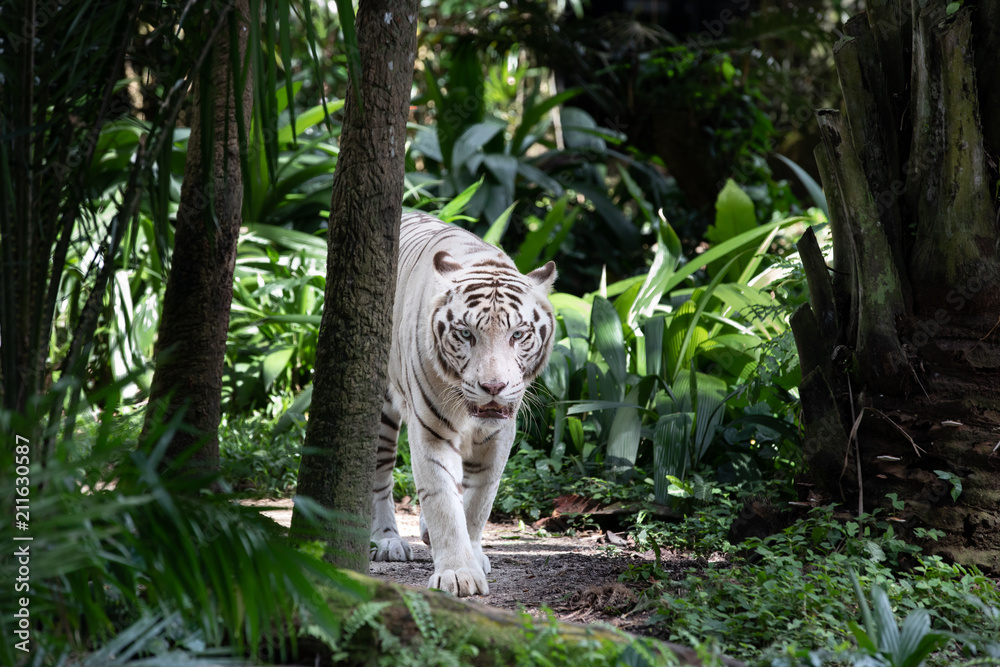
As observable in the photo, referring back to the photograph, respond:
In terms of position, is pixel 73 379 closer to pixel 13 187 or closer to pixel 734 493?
pixel 13 187

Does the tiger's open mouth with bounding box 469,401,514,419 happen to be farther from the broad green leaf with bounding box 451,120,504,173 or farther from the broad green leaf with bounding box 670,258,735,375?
the broad green leaf with bounding box 451,120,504,173

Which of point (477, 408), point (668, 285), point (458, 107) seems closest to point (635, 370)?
point (668, 285)

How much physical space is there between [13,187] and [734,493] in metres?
3.19

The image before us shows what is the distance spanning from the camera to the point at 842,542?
2.85m

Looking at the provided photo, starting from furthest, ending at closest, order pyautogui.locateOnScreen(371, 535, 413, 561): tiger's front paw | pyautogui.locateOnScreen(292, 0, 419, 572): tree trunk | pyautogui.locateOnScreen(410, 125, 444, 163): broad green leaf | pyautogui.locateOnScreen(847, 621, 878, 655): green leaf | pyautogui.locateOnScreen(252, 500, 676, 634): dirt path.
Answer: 1. pyautogui.locateOnScreen(410, 125, 444, 163): broad green leaf
2. pyautogui.locateOnScreen(371, 535, 413, 561): tiger's front paw
3. pyautogui.locateOnScreen(252, 500, 676, 634): dirt path
4. pyautogui.locateOnScreen(292, 0, 419, 572): tree trunk
5. pyautogui.locateOnScreen(847, 621, 878, 655): green leaf

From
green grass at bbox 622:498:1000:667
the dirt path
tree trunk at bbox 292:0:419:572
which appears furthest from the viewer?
the dirt path

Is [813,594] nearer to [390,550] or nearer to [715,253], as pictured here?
[390,550]

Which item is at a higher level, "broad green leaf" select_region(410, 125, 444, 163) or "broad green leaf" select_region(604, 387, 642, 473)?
"broad green leaf" select_region(410, 125, 444, 163)

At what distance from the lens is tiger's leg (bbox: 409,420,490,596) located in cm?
285

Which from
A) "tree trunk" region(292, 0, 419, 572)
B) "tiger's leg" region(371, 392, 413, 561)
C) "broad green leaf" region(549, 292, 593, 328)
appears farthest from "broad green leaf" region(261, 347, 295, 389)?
"tree trunk" region(292, 0, 419, 572)

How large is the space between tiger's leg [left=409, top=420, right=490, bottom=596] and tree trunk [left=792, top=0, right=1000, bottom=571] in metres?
1.33

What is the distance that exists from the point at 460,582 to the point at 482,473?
1.83 ft

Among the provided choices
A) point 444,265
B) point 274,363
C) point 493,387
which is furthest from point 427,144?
point 493,387

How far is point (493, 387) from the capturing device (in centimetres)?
290
